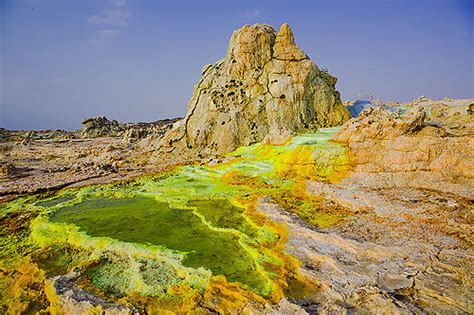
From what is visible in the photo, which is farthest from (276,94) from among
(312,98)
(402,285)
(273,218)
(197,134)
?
(402,285)

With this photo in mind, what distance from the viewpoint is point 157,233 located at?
744 centimetres

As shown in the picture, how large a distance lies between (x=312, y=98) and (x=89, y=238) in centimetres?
1449

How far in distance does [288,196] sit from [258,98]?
8.97m

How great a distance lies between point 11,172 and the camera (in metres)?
14.3

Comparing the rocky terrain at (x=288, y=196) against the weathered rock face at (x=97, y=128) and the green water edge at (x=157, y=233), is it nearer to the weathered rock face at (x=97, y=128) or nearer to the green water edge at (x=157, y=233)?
the green water edge at (x=157, y=233)

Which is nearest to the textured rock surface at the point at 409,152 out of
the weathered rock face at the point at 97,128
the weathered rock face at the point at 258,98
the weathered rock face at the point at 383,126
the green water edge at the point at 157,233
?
the weathered rock face at the point at 383,126

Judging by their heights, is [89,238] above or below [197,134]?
below

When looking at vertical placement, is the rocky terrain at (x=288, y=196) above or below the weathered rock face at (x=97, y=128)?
below

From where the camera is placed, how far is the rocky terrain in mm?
4711

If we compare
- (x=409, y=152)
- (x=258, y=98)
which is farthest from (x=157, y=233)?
(x=258, y=98)

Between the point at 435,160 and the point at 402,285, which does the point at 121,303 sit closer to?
the point at 402,285

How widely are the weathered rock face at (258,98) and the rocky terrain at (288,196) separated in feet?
0.24

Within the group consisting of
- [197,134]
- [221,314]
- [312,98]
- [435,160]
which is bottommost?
[221,314]

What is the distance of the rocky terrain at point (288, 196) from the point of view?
15.5 ft
